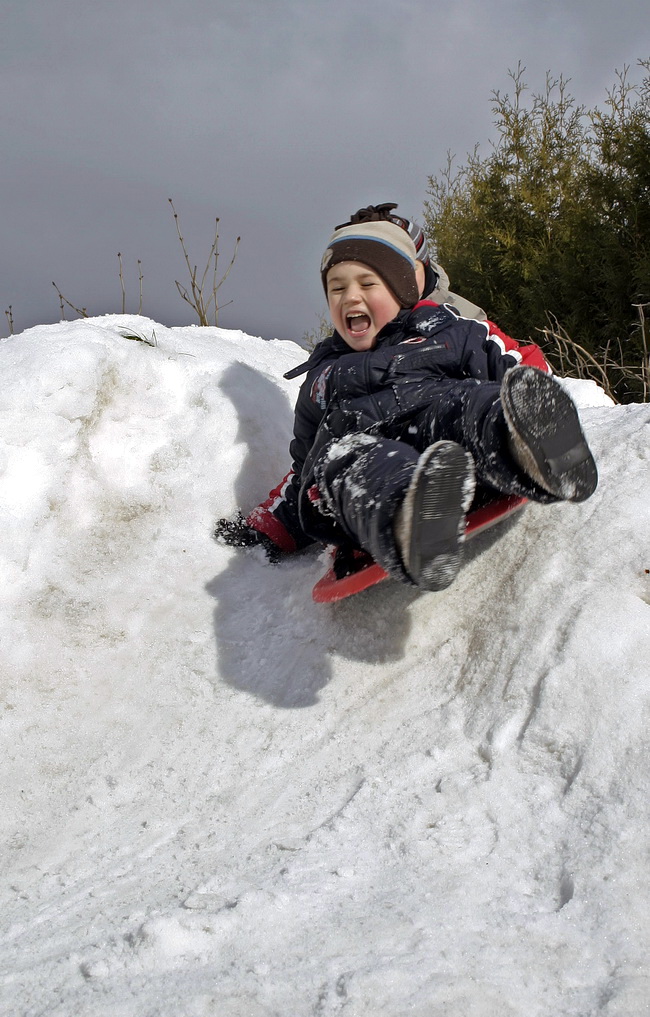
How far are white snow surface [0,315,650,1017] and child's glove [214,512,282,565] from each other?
0.04 meters

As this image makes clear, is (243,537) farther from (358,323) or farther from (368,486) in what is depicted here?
(368,486)

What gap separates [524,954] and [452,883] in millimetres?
184

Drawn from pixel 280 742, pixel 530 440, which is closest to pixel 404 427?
pixel 530 440

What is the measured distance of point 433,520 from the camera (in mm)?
1518

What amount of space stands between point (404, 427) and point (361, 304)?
0.58 m

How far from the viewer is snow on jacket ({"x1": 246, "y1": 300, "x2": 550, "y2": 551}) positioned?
7.18 feet

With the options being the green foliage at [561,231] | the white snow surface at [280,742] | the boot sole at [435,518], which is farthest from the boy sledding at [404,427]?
the green foliage at [561,231]

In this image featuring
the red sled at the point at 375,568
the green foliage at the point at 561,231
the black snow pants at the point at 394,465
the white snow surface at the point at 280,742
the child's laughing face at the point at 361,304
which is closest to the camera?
the white snow surface at the point at 280,742

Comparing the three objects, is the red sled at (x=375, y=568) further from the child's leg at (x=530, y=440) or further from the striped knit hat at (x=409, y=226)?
the striped knit hat at (x=409, y=226)

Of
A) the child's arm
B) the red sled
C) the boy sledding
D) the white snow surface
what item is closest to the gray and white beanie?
the boy sledding

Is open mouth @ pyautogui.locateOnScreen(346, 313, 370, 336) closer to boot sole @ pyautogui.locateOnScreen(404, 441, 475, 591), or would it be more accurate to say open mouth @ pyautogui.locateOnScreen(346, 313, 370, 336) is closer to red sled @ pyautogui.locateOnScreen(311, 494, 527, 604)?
red sled @ pyautogui.locateOnScreen(311, 494, 527, 604)

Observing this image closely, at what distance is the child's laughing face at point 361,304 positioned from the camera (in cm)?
249

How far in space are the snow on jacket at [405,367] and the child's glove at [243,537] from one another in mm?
387

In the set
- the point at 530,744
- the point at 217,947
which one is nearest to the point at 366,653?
the point at 530,744
